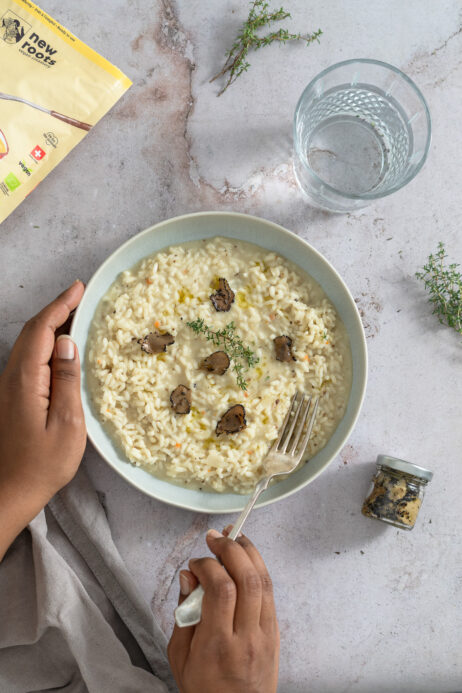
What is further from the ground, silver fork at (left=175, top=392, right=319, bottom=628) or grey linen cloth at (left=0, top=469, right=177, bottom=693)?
silver fork at (left=175, top=392, right=319, bottom=628)

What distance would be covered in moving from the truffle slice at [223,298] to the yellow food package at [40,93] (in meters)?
0.81

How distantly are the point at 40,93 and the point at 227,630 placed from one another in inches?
78.5

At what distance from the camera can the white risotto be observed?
2.11 m

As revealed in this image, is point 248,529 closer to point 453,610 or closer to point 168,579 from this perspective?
point 168,579

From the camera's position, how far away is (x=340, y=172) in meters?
2.34

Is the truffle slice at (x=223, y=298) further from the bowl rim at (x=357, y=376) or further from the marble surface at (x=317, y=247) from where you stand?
the marble surface at (x=317, y=247)

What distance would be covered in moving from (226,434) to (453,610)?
123cm

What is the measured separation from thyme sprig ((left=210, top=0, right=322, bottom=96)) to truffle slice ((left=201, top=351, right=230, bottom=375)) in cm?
107

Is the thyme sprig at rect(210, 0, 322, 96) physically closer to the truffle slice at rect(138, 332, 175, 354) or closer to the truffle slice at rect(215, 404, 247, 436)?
the truffle slice at rect(138, 332, 175, 354)

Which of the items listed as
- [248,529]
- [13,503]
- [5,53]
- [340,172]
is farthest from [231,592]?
[5,53]

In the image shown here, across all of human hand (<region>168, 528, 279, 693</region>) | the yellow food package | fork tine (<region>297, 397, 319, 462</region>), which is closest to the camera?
human hand (<region>168, 528, 279, 693</region>)

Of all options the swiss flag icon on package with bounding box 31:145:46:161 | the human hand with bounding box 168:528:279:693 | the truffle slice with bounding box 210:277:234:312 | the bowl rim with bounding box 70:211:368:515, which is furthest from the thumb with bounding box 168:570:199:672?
the swiss flag icon on package with bounding box 31:145:46:161

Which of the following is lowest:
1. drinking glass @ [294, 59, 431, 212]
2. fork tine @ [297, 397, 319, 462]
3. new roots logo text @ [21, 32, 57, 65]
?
fork tine @ [297, 397, 319, 462]

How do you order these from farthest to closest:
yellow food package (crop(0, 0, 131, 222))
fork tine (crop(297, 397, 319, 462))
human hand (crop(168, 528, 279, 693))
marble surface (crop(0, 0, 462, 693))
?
marble surface (crop(0, 0, 462, 693)) < yellow food package (crop(0, 0, 131, 222)) < fork tine (crop(297, 397, 319, 462)) < human hand (crop(168, 528, 279, 693))
